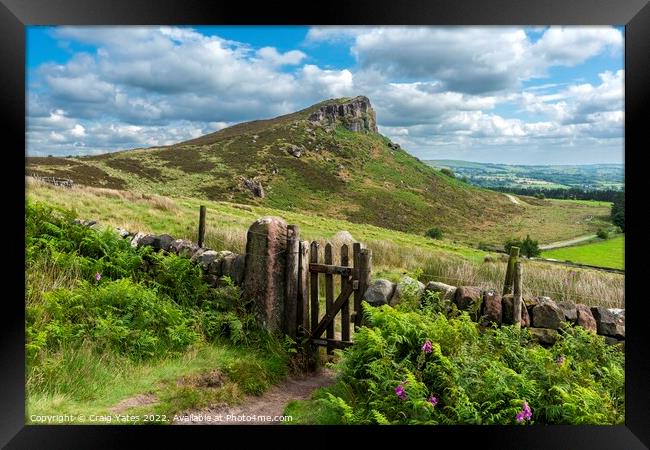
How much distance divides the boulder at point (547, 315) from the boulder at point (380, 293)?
1.71 m

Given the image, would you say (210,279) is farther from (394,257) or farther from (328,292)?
(394,257)

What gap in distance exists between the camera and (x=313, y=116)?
6656 cm

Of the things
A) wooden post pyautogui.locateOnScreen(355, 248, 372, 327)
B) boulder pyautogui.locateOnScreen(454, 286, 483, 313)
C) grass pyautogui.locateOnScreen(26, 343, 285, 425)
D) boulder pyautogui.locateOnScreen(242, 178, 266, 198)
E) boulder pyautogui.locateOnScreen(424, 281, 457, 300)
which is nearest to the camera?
grass pyautogui.locateOnScreen(26, 343, 285, 425)

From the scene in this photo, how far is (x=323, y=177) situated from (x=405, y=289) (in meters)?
48.9

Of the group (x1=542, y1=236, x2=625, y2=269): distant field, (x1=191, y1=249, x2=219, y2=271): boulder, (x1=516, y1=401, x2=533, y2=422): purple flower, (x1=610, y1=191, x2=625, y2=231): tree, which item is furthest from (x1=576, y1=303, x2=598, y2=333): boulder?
(x1=542, y1=236, x2=625, y2=269): distant field

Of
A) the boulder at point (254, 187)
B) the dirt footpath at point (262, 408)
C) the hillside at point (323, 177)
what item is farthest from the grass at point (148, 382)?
the boulder at point (254, 187)

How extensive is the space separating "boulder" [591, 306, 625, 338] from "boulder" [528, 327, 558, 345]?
53cm

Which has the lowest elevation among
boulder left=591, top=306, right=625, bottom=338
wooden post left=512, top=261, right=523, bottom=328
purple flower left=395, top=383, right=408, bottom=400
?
purple flower left=395, top=383, right=408, bottom=400

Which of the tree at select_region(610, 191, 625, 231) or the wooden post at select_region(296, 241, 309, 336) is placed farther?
the wooden post at select_region(296, 241, 309, 336)

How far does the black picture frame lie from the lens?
4.11 meters

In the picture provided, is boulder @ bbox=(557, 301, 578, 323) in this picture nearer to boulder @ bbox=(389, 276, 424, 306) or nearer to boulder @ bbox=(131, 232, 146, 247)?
boulder @ bbox=(389, 276, 424, 306)

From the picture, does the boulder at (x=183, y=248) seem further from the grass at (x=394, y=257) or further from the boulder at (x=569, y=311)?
the boulder at (x=569, y=311)

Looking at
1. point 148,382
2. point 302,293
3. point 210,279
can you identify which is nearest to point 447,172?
point 210,279
